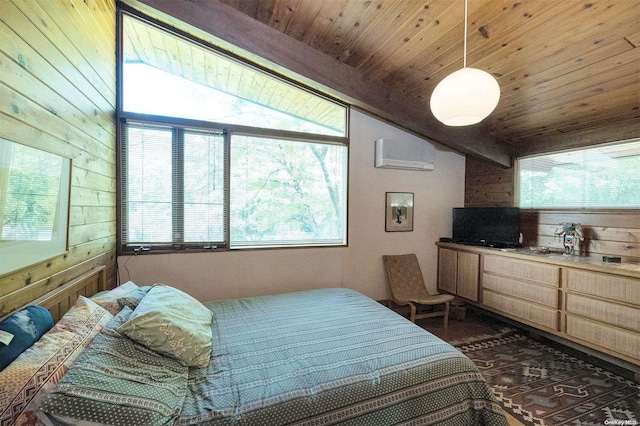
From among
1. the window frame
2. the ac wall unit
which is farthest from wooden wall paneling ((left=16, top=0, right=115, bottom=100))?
the ac wall unit

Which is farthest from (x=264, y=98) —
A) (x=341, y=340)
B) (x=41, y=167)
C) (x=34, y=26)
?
(x=341, y=340)

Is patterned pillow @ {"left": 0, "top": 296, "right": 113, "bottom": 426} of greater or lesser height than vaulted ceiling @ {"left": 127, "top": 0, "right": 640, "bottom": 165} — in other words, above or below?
below

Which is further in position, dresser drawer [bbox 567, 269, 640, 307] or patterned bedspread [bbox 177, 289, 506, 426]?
dresser drawer [bbox 567, 269, 640, 307]

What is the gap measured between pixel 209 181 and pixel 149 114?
84 centimetres

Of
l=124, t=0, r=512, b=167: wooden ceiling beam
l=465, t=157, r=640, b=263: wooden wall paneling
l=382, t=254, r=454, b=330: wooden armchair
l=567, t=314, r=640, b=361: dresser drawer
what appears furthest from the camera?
l=382, t=254, r=454, b=330: wooden armchair

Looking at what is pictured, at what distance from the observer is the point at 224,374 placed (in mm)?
1400

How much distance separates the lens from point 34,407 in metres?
0.91

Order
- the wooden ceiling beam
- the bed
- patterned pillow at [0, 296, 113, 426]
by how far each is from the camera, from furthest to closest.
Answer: the wooden ceiling beam → the bed → patterned pillow at [0, 296, 113, 426]

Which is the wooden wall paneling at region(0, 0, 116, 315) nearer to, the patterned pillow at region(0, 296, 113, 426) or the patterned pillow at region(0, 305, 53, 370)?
the patterned pillow at region(0, 305, 53, 370)

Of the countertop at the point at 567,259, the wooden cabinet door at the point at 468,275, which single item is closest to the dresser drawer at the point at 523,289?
the wooden cabinet door at the point at 468,275

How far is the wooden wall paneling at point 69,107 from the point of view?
120 cm

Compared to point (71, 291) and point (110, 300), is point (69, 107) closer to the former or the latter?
point (71, 291)

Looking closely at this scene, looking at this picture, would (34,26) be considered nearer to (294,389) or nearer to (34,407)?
(34,407)

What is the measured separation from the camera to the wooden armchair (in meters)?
3.29
